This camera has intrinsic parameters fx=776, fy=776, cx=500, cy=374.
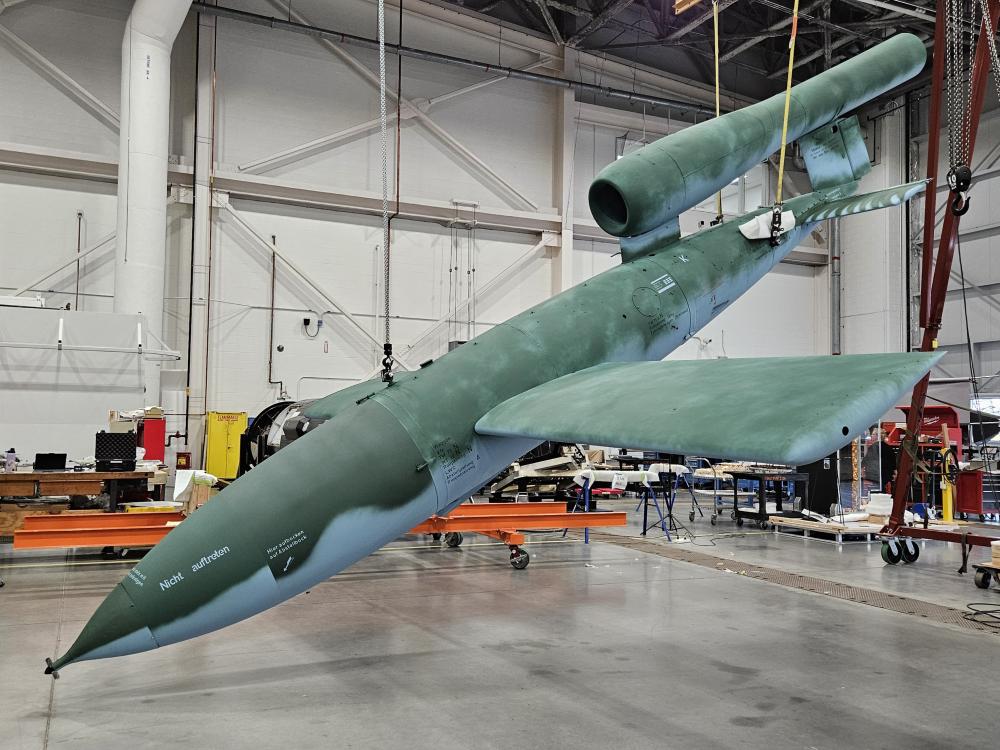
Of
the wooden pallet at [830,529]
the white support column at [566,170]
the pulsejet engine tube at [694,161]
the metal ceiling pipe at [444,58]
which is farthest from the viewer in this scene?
the white support column at [566,170]

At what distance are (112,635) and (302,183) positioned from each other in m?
13.8

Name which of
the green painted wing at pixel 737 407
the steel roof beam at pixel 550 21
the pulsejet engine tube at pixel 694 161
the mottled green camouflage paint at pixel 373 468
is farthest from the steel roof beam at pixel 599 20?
the green painted wing at pixel 737 407

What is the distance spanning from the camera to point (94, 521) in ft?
22.3

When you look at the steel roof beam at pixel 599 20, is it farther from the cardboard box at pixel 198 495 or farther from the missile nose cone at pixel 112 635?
the missile nose cone at pixel 112 635

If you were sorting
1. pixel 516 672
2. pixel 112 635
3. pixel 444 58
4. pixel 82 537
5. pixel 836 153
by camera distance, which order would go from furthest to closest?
1. pixel 444 58
2. pixel 82 537
3. pixel 836 153
4. pixel 516 672
5. pixel 112 635

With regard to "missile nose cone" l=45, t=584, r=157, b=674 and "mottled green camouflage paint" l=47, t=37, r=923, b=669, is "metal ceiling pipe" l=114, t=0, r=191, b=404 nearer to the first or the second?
"mottled green camouflage paint" l=47, t=37, r=923, b=669

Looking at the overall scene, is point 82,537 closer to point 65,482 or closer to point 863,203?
point 65,482

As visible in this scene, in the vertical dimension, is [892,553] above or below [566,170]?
below

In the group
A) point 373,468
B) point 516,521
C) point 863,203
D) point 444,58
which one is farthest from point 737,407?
point 444,58

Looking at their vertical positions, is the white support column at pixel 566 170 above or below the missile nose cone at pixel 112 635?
above

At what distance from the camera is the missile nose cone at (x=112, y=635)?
10.7 feet

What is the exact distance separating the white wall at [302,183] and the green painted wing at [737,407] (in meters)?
10.7

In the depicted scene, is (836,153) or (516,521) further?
(516,521)

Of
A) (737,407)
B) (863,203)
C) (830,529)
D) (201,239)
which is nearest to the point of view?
(737,407)
